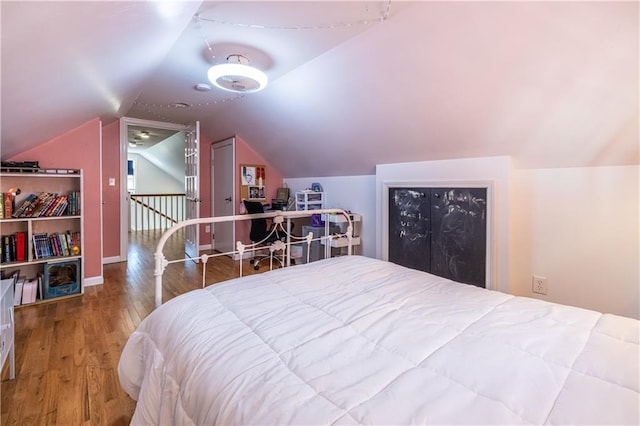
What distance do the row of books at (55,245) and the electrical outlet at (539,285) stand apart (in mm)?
4214

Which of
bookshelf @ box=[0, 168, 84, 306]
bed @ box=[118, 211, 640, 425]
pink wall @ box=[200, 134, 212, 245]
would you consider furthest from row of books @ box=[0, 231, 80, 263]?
bed @ box=[118, 211, 640, 425]

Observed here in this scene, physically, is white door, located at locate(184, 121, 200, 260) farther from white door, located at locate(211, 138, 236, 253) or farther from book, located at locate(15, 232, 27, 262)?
book, located at locate(15, 232, 27, 262)

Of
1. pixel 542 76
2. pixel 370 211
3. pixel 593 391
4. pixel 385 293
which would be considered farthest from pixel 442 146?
pixel 593 391

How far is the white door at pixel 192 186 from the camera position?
173 inches

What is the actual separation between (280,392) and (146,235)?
7071 millimetres

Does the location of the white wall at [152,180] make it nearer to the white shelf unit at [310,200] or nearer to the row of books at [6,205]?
the white shelf unit at [310,200]

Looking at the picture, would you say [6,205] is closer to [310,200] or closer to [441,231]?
[310,200]

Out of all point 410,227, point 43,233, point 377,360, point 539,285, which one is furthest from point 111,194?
point 539,285

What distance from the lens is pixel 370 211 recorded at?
12.7 ft

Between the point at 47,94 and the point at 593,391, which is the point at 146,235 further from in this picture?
the point at 593,391

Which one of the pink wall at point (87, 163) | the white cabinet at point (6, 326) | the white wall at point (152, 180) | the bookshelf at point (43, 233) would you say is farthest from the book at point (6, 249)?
the white wall at point (152, 180)

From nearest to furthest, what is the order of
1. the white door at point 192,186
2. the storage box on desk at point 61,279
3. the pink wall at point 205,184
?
the storage box on desk at point 61,279, the white door at point 192,186, the pink wall at point 205,184

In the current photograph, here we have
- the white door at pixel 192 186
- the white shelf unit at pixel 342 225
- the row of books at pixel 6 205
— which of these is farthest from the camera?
the white door at pixel 192 186

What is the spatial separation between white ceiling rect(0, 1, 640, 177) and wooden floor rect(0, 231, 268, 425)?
1.46 meters
